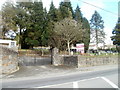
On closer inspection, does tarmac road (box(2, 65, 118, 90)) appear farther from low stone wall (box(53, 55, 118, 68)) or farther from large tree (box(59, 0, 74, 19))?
large tree (box(59, 0, 74, 19))

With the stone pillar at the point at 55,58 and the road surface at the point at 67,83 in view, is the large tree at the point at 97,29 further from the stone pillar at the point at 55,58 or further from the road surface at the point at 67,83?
the road surface at the point at 67,83

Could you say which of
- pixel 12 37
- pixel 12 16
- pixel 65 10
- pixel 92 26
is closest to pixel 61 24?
pixel 65 10

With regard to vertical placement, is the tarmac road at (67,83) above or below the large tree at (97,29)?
below

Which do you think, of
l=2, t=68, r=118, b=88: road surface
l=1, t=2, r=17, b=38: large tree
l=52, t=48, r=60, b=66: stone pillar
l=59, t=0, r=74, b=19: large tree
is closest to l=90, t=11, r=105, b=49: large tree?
l=59, t=0, r=74, b=19: large tree

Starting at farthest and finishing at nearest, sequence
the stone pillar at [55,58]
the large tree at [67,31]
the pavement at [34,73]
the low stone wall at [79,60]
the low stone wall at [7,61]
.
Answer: the large tree at [67,31]
the stone pillar at [55,58]
the low stone wall at [79,60]
the low stone wall at [7,61]
the pavement at [34,73]

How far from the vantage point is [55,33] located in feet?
149

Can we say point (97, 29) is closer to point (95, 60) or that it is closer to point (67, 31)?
point (67, 31)

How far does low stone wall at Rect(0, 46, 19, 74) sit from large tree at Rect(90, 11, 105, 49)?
5746 centimetres

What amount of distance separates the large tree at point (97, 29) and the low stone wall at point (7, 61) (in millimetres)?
57464

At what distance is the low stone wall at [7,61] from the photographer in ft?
52.9

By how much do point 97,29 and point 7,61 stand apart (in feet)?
198

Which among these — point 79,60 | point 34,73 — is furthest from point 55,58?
point 34,73

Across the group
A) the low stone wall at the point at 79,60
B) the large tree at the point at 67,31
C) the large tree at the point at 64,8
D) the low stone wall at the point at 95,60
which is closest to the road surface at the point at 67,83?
the low stone wall at the point at 79,60

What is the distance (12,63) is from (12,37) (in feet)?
115
